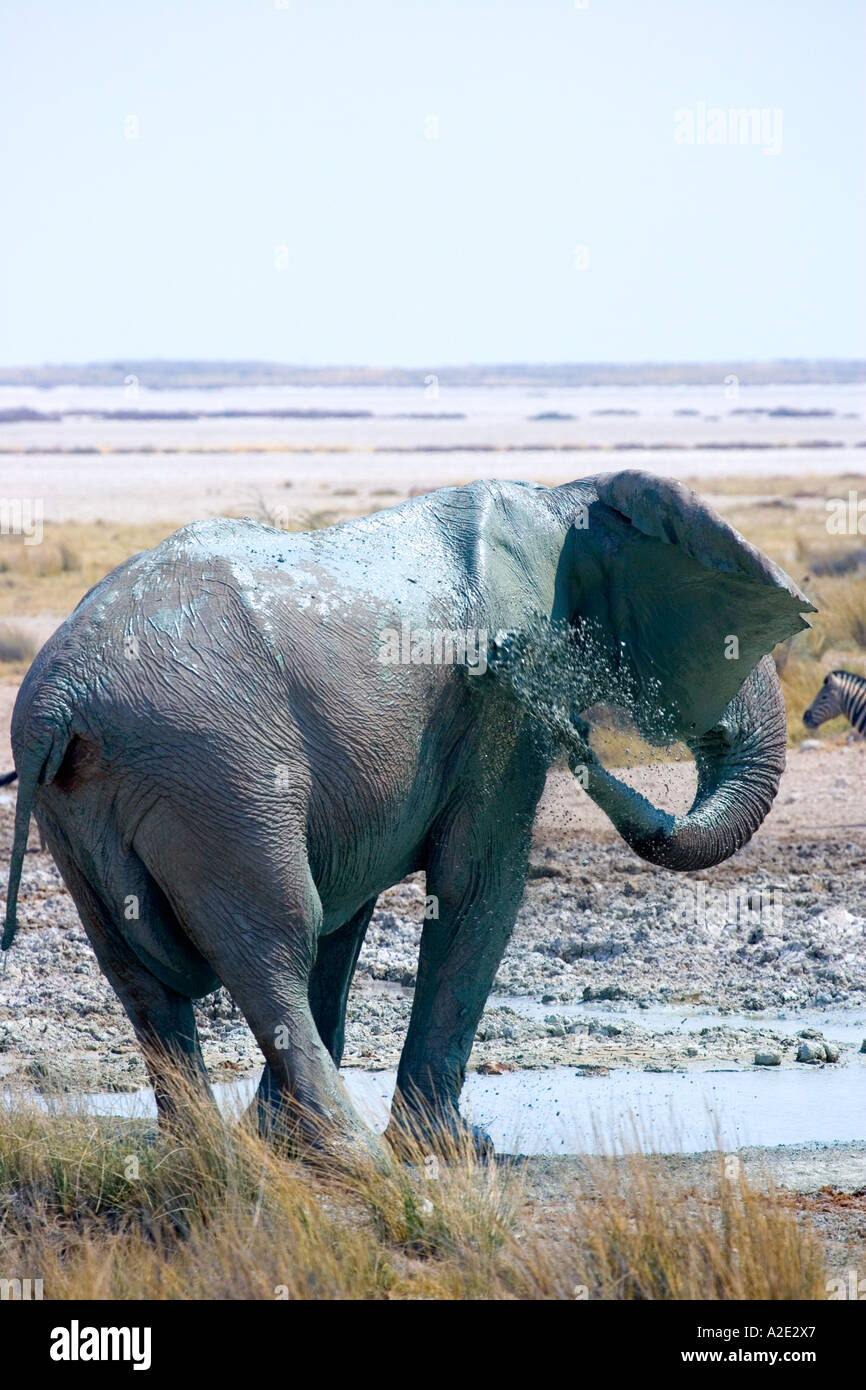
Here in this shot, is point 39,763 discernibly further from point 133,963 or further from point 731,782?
point 731,782

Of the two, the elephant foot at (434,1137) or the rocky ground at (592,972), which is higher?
the elephant foot at (434,1137)

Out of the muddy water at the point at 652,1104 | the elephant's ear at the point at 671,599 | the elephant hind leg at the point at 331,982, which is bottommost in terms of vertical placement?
the muddy water at the point at 652,1104

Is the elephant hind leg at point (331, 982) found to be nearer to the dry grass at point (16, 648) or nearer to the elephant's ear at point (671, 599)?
the elephant's ear at point (671, 599)

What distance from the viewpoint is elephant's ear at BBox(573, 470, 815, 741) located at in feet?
19.9

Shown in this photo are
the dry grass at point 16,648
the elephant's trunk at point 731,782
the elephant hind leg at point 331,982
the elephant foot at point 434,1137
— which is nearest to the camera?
the elephant foot at point 434,1137

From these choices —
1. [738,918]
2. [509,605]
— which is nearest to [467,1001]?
[509,605]

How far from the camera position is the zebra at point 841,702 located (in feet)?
47.2

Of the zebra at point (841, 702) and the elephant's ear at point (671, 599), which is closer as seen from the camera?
the elephant's ear at point (671, 599)

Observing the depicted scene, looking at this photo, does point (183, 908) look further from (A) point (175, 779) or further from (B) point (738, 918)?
(B) point (738, 918)

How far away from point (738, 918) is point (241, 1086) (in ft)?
11.1

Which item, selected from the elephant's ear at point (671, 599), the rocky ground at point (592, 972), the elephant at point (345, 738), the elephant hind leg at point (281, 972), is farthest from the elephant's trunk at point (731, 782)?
the elephant hind leg at point (281, 972)

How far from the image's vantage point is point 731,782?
6.72 m

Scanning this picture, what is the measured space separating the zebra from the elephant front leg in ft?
28.7

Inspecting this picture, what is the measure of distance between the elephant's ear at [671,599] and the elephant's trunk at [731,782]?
0.73ft
